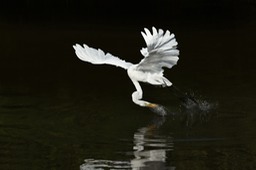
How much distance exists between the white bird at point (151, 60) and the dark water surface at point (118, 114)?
60cm

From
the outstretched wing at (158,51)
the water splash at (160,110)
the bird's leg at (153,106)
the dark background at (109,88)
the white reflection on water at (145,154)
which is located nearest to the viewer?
the white reflection on water at (145,154)

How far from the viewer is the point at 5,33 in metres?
23.1

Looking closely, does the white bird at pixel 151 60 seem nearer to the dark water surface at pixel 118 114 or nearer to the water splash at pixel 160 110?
the water splash at pixel 160 110

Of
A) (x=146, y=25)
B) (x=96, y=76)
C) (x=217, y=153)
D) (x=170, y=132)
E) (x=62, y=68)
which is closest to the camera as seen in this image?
(x=217, y=153)

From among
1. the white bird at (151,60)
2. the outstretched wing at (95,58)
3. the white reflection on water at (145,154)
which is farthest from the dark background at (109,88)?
the outstretched wing at (95,58)

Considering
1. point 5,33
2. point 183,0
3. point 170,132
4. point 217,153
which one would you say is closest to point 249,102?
point 170,132

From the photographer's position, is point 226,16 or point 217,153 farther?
point 226,16

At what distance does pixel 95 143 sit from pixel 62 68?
730 cm

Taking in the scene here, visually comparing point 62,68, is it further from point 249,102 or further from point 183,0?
point 183,0

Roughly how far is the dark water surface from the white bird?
0.60 m

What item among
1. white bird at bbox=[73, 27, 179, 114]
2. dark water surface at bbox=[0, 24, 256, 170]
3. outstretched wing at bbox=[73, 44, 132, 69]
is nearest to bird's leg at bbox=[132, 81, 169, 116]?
white bird at bbox=[73, 27, 179, 114]

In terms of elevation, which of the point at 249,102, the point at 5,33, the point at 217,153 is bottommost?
the point at 217,153

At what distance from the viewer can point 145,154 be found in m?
9.26

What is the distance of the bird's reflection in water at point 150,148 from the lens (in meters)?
8.77
